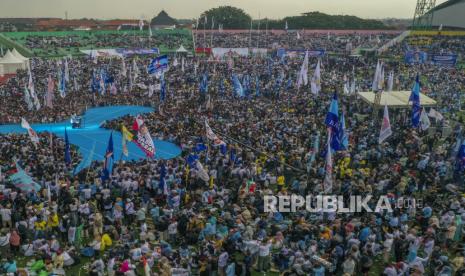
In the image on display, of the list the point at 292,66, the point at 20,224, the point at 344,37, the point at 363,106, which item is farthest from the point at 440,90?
the point at 344,37

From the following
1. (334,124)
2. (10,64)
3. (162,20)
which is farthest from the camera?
(162,20)

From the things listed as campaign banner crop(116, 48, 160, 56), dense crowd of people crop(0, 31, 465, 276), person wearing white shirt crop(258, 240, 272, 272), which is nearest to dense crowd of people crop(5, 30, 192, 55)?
campaign banner crop(116, 48, 160, 56)

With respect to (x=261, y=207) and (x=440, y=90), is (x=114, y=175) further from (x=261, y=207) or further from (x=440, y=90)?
(x=440, y=90)

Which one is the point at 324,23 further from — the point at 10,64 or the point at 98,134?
the point at 98,134

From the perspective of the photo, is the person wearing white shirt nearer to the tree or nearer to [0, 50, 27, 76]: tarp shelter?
[0, 50, 27, 76]: tarp shelter

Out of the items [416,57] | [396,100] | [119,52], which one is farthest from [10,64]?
[416,57]

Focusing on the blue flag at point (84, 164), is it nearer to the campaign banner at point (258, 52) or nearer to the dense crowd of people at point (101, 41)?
the campaign banner at point (258, 52)
